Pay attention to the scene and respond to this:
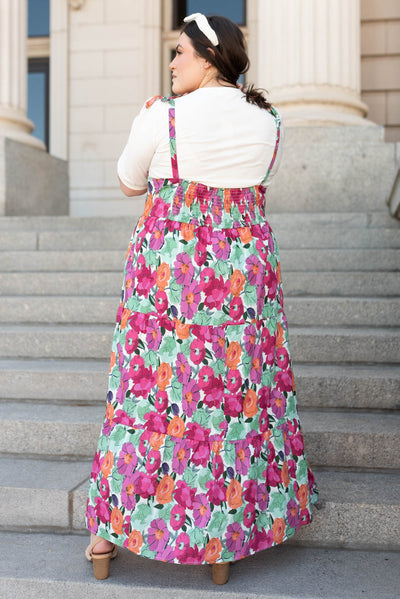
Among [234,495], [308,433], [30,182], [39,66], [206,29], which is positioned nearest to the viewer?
[206,29]

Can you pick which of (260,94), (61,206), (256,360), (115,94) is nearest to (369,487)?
(256,360)

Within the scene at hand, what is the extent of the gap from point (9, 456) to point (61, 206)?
18.1ft

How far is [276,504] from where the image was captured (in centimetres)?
228

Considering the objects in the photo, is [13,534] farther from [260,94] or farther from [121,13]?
[121,13]

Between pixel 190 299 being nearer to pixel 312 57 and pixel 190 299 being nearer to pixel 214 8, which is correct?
pixel 312 57

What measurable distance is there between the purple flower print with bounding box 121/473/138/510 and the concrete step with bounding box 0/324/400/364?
5.90ft

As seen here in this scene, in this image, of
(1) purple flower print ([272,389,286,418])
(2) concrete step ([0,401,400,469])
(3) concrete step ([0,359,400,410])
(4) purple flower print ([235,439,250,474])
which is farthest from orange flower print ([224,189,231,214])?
(3) concrete step ([0,359,400,410])

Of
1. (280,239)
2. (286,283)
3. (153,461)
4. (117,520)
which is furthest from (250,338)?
(280,239)

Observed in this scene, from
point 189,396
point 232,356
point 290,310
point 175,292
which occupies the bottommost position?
point 189,396

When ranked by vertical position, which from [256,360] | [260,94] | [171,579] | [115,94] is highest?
[115,94]

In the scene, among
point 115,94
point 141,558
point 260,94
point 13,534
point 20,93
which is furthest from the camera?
point 115,94

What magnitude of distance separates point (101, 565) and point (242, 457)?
0.62m

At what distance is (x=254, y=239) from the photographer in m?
2.23

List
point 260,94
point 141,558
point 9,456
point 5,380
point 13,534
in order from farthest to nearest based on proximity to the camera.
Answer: point 5,380, point 9,456, point 13,534, point 141,558, point 260,94
